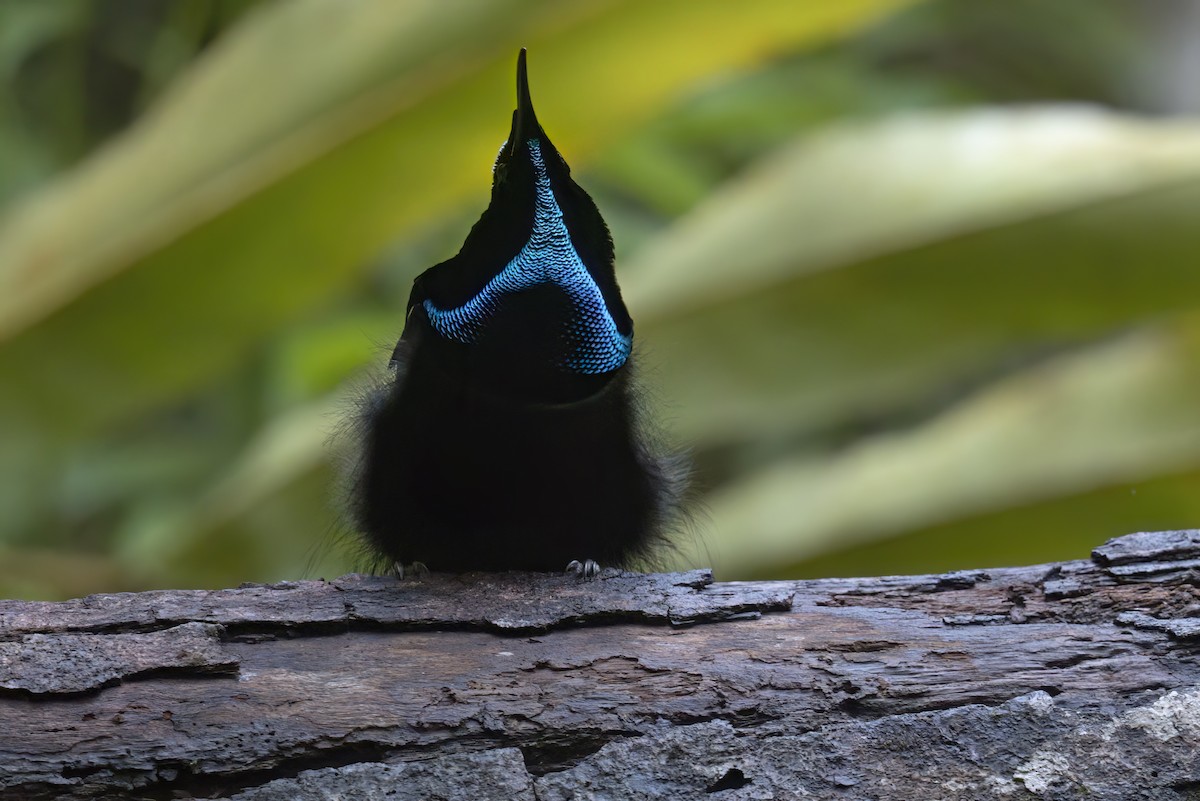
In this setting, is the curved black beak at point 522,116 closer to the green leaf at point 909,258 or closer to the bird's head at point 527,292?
the bird's head at point 527,292

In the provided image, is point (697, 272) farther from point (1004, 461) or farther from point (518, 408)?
point (518, 408)

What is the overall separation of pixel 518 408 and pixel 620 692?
0.54 metres

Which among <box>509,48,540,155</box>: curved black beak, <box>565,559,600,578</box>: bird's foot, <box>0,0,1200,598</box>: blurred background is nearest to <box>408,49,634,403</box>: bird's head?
<box>509,48,540,155</box>: curved black beak

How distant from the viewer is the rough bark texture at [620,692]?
5.33 ft

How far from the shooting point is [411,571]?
212 cm

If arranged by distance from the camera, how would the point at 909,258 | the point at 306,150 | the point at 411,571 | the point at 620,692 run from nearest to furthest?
the point at 620,692, the point at 411,571, the point at 306,150, the point at 909,258

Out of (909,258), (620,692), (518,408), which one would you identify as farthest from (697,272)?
(620,692)

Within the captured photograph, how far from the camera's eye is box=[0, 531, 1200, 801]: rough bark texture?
5.33 feet

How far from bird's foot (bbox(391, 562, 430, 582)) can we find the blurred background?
1275mm

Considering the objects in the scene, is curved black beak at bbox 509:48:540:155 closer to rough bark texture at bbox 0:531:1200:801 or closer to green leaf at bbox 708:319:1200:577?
rough bark texture at bbox 0:531:1200:801

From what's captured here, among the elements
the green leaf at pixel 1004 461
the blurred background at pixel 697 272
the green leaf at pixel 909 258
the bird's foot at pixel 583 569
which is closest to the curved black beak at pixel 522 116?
the bird's foot at pixel 583 569

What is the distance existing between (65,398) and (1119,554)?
9.94ft

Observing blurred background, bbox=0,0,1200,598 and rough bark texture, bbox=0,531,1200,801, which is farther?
blurred background, bbox=0,0,1200,598

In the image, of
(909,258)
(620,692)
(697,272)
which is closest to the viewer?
(620,692)
